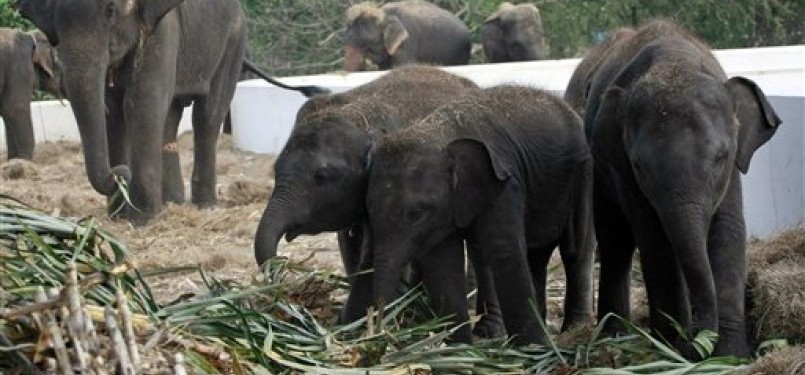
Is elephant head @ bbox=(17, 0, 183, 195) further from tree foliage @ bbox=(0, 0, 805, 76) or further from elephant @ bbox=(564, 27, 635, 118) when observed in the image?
tree foliage @ bbox=(0, 0, 805, 76)

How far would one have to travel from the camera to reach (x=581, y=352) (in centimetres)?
671

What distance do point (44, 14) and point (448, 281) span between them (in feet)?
15.5

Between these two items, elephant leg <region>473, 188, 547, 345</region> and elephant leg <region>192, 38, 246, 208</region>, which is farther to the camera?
elephant leg <region>192, 38, 246, 208</region>

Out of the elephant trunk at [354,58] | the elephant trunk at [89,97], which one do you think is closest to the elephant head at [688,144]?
the elephant trunk at [89,97]

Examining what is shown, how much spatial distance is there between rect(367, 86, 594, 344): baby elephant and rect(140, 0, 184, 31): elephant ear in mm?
3891

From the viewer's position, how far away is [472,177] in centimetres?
750

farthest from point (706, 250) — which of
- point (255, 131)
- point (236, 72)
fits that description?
point (255, 131)

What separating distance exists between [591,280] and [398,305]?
158cm

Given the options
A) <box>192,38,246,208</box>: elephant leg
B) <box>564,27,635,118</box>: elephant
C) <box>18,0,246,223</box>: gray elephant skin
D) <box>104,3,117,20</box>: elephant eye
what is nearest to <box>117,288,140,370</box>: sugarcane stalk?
<box>564,27,635,118</box>: elephant

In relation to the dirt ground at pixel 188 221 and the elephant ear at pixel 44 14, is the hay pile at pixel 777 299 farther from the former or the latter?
the elephant ear at pixel 44 14

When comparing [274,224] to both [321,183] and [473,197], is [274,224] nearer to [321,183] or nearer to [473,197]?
[321,183]

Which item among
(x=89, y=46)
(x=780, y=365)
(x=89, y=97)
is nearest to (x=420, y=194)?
(x=780, y=365)

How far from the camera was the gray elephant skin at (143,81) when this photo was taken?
35.9ft

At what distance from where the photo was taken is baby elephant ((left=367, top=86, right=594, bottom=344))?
7355mm
